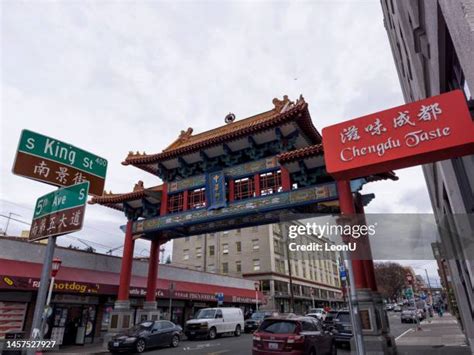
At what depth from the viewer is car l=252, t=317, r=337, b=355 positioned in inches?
411

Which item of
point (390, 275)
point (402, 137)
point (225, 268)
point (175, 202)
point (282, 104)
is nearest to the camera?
point (402, 137)

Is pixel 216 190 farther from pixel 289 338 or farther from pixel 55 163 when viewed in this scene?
pixel 55 163

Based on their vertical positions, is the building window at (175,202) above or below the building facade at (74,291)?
above

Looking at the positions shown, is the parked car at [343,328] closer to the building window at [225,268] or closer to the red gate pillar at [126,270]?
the red gate pillar at [126,270]

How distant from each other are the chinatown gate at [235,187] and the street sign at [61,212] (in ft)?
35.3

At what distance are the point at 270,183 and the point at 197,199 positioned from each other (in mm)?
4963

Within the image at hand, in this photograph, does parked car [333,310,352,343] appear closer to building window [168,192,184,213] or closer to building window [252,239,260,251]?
building window [168,192,184,213]

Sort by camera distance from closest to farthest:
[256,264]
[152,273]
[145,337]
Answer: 1. [145,337]
2. [152,273]
3. [256,264]

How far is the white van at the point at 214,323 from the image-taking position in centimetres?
2180

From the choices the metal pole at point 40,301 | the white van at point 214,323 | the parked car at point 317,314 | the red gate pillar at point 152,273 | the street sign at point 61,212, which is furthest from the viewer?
the parked car at point 317,314

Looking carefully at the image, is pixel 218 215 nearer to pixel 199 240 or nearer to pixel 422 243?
pixel 422 243

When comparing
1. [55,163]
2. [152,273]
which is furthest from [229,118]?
[55,163]

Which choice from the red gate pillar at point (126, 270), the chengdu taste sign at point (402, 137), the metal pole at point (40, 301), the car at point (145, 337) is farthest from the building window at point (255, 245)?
the chengdu taste sign at point (402, 137)

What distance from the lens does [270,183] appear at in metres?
18.2
